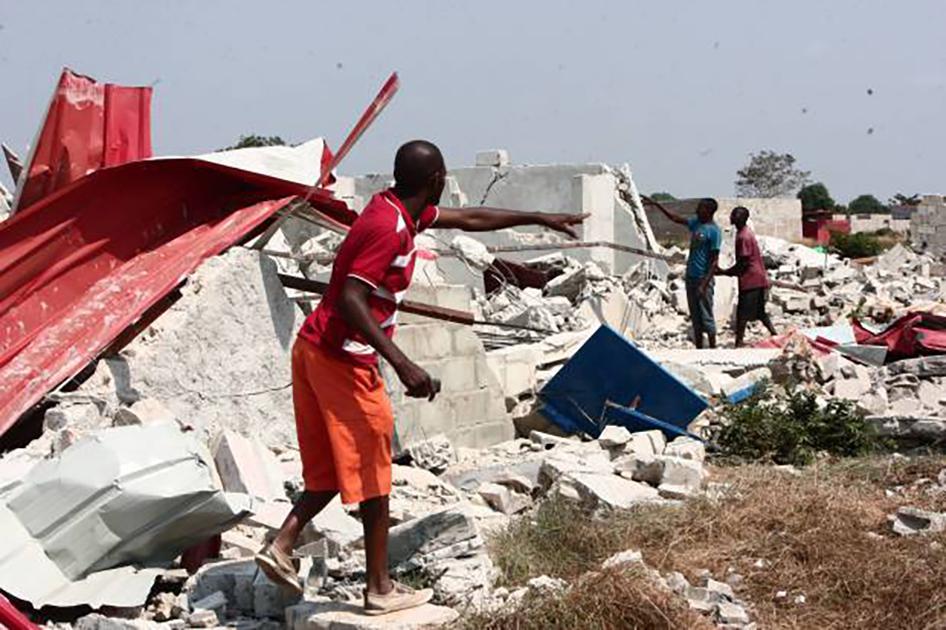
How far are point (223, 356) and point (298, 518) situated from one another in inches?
104

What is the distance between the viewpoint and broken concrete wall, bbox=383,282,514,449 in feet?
23.3

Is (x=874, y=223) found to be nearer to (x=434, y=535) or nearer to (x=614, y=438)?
(x=614, y=438)

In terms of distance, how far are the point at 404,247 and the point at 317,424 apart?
0.62 meters

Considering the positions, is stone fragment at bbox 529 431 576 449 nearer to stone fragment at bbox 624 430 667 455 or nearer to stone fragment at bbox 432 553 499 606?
stone fragment at bbox 624 430 667 455

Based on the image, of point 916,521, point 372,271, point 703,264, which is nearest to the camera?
point 372,271

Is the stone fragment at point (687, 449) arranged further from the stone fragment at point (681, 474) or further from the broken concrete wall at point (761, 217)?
the broken concrete wall at point (761, 217)

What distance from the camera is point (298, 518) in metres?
3.99

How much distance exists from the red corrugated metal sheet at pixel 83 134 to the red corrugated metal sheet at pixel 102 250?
286mm

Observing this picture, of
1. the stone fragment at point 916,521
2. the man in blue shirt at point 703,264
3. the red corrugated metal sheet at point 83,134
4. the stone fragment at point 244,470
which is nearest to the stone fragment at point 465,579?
the stone fragment at point 244,470

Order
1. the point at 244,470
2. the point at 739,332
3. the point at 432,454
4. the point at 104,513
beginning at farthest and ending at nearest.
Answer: the point at 739,332, the point at 432,454, the point at 244,470, the point at 104,513

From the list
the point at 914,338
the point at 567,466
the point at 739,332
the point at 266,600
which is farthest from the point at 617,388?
the point at 266,600

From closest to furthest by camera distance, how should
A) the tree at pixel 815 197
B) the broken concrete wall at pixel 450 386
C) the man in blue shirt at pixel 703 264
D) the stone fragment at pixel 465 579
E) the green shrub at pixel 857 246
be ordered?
the stone fragment at pixel 465 579 < the broken concrete wall at pixel 450 386 < the man in blue shirt at pixel 703 264 < the green shrub at pixel 857 246 < the tree at pixel 815 197

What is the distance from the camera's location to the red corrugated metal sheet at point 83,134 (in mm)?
6445

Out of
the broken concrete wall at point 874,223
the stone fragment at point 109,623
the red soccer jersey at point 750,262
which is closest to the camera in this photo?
the stone fragment at point 109,623
